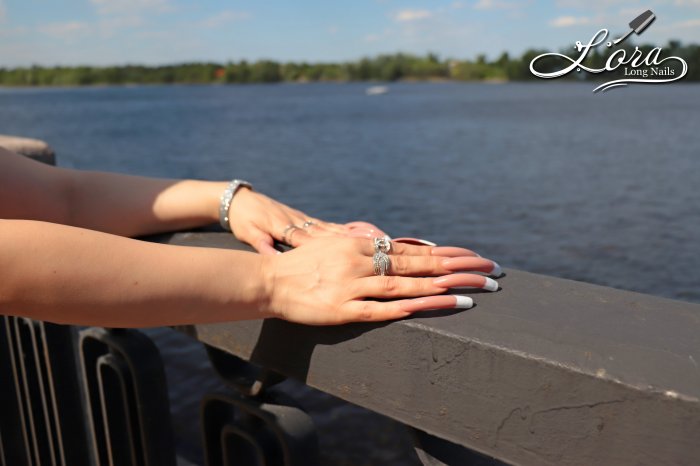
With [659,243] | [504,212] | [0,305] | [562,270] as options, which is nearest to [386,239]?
[0,305]

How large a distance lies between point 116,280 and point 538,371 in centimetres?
61

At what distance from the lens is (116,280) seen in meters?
1.03

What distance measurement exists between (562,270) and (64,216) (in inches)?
504

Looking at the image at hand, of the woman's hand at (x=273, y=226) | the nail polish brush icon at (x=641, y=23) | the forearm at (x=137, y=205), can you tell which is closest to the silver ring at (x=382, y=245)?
the woman's hand at (x=273, y=226)

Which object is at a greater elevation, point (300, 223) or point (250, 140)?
point (300, 223)

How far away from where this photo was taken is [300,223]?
1.61 m

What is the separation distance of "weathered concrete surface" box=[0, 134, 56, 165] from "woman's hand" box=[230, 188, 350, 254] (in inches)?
24.5

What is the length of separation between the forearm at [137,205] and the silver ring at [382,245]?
0.61 meters

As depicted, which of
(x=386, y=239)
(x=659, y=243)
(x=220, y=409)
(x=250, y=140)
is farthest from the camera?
(x=250, y=140)

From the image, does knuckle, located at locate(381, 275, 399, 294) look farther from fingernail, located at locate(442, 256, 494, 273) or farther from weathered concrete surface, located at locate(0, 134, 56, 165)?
weathered concrete surface, located at locate(0, 134, 56, 165)

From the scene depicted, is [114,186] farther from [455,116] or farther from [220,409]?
[455,116]

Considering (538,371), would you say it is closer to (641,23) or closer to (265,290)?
(265,290)

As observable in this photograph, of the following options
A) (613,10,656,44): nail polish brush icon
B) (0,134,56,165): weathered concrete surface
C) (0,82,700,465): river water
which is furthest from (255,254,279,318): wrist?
(0,82,700,465): river water

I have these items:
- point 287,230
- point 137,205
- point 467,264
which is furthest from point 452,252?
point 137,205
